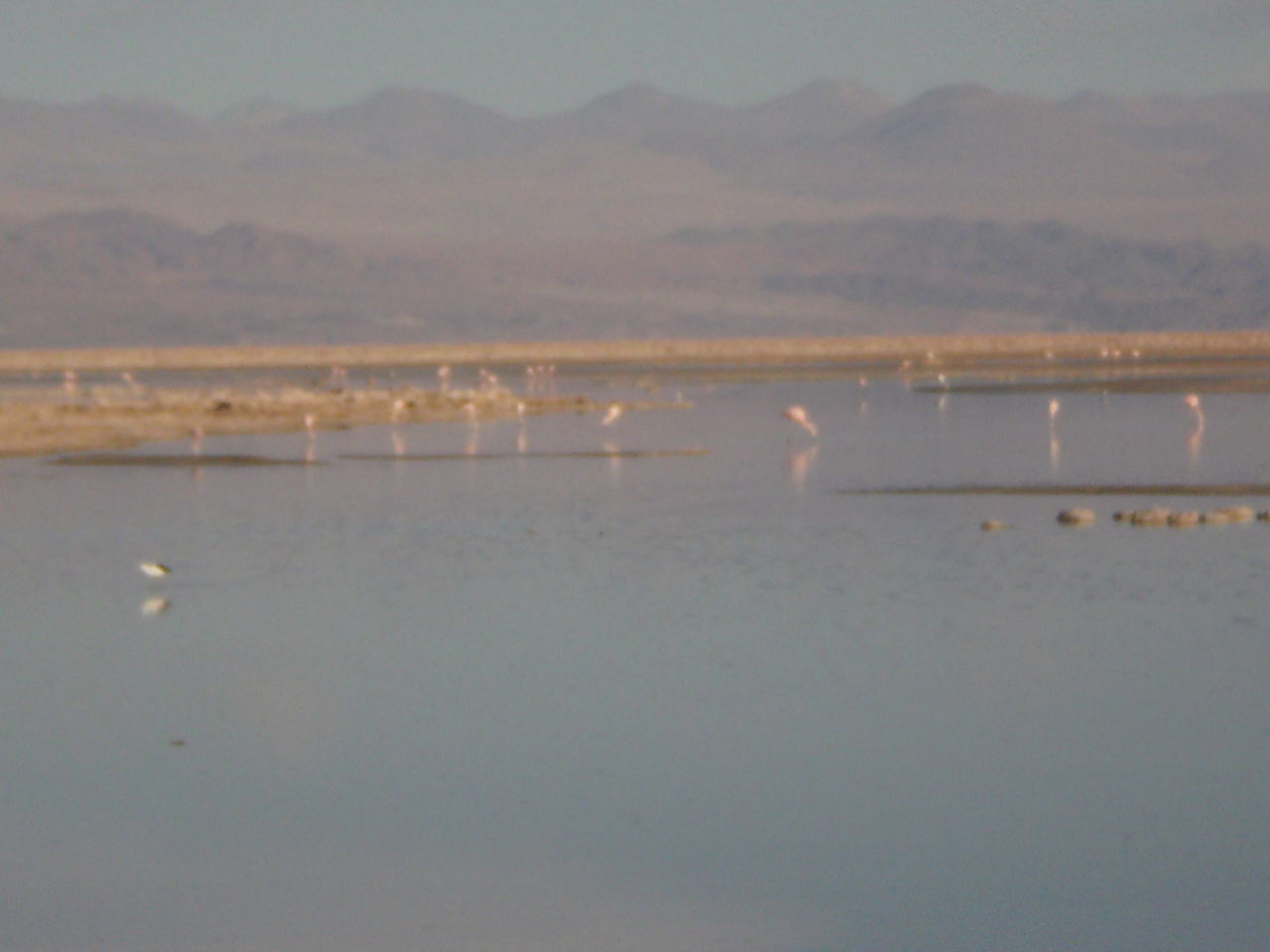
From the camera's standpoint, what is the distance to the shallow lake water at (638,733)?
10.0 metres

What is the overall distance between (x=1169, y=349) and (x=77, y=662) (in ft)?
401

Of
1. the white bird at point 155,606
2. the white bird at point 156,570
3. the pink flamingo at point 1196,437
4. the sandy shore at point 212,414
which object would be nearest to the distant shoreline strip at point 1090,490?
the pink flamingo at point 1196,437

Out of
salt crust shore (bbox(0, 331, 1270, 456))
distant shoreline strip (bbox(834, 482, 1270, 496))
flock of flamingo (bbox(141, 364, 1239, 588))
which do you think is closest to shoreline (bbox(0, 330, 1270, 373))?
salt crust shore (bbox(0, 331, 1270, 456))

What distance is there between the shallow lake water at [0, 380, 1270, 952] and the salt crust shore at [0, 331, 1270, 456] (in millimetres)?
23207

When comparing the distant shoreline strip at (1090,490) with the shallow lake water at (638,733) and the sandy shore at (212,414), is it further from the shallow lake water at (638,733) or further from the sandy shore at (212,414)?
the sandy shore at (212,414)

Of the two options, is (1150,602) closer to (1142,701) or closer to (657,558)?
(1142,701)

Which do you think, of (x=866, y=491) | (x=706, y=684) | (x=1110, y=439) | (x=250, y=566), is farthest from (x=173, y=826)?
(x=1110, y=439)

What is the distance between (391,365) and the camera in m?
130

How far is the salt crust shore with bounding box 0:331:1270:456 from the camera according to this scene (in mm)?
50781

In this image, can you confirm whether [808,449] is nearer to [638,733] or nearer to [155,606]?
[155,606]

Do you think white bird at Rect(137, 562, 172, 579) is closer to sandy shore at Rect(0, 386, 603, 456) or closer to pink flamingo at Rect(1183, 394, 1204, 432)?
sandy shore at Rect(0, 386, 603, 456)

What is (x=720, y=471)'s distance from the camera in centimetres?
3584

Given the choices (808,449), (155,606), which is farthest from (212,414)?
(155,606)

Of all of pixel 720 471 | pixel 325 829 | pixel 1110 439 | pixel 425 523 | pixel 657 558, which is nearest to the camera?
pixel 325 829
